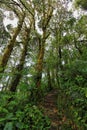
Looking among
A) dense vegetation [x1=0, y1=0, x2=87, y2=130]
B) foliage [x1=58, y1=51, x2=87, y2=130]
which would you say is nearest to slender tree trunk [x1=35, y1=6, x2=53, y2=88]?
dense vegetation [x1=0, y1=0, x2=87, y2=130]

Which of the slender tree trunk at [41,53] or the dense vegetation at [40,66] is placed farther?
the slender tree trunk at [41,53]

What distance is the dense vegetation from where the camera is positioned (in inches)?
217

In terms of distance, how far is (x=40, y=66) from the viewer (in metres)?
10.2

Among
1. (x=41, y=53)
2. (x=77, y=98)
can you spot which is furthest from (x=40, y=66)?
(x=77, y=98)

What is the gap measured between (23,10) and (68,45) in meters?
5.34

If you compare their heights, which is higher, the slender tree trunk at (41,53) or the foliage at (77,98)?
the slender tree trunk at (41,53)

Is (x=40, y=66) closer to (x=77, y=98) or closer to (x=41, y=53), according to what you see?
(x=41, y=53)

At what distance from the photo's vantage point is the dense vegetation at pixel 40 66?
5.52m

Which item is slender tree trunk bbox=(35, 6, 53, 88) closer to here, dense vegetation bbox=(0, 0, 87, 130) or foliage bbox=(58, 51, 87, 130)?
dense vegetation bbox=(0, 0, 87, 130)

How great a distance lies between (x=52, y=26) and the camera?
1625cm

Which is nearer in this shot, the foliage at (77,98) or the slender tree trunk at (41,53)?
the foliage at (77,98)

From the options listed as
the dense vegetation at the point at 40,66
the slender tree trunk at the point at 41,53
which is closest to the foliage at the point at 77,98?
the dense vegetation at the point at 40,66

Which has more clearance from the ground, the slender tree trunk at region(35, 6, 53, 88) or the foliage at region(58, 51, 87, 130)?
the slender tree trunk at region(35, 6, 53, 88)

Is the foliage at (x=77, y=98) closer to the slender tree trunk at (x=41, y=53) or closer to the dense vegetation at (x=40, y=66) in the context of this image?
the dense vegetation at (x=40, y=66)
